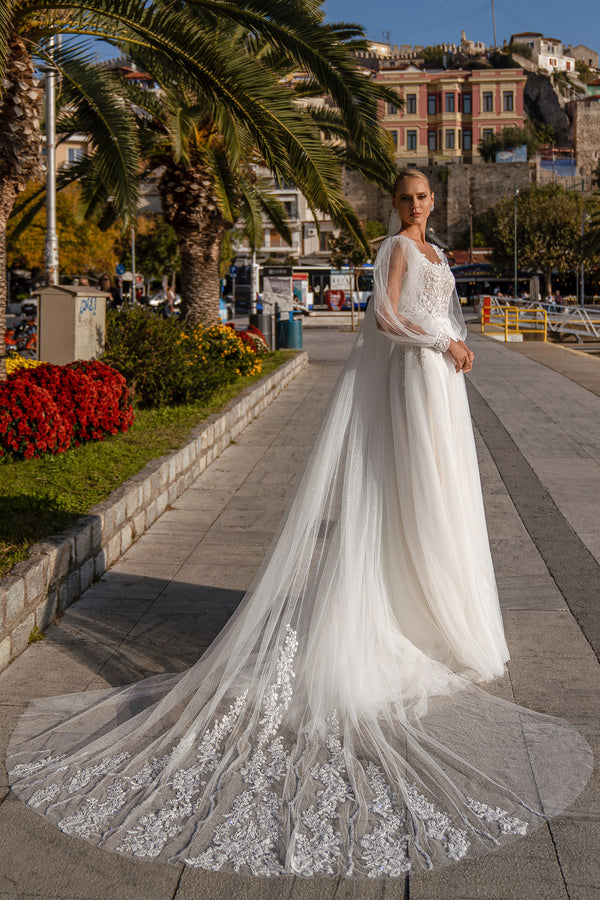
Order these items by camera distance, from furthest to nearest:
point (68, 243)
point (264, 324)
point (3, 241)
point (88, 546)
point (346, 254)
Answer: point (68, 243)
point (346, 254)
point (264, 324)
point (3, 241)
point (88, 546)

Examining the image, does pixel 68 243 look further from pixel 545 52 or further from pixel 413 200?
pixel 545 52

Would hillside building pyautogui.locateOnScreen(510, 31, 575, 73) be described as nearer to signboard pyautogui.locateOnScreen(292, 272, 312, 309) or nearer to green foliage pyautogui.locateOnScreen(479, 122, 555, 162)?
green foliage pyautogui.locateOnScreen(479, 122, 555, 162)

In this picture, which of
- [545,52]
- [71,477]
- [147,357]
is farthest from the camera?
[545,52]

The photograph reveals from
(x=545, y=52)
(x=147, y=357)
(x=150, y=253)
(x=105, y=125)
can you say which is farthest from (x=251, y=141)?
(x=545, y=52)

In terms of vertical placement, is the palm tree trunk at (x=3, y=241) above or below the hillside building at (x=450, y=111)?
below

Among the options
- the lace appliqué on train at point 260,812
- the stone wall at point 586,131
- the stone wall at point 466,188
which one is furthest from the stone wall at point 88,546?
the stone wall at point 586,131

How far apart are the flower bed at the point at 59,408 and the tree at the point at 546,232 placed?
71262 millimetres

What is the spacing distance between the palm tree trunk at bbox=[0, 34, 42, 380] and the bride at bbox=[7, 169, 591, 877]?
5172 mm

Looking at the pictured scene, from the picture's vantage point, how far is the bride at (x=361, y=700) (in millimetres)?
2854

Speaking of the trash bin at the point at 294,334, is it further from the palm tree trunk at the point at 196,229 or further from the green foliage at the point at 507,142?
the green foliage at the point at 507,142

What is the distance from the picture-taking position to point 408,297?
13.0 feet

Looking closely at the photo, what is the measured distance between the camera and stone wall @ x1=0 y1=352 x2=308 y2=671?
4.35 meters

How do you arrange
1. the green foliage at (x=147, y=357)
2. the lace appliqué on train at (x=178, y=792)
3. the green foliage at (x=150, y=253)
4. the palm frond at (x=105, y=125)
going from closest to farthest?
1. the lace appliqué on train at (x=178, y=792)
2. the palm frond at (x=105, y=125)
3. the green foliage at (x=147, y=357)
4. the green foliage at (x=150, y=253)

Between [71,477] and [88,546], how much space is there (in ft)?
4.91
